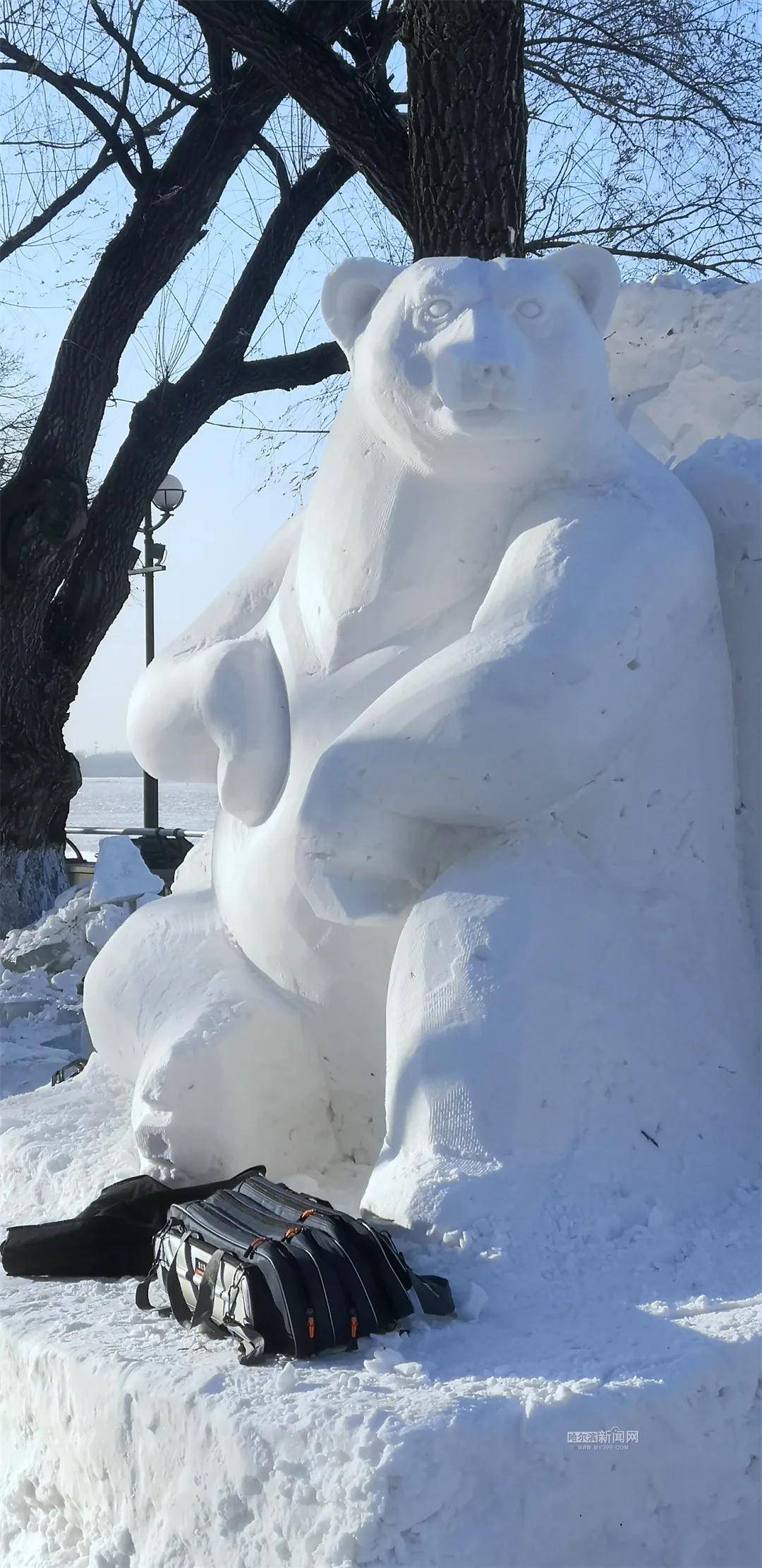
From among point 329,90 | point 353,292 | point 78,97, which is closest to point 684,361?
point 353,292

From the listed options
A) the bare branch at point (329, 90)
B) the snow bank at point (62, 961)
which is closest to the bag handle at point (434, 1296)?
the snow bank at point (62, 961)

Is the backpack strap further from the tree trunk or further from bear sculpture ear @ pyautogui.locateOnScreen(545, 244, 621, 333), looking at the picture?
the tree trunk

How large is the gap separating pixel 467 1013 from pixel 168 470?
24.5 ft

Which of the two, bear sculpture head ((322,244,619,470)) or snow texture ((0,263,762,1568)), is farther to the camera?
bear sculpture head ((322,244,619,470))

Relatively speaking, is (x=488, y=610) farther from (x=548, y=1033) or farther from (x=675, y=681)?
(x=548, y=1033)

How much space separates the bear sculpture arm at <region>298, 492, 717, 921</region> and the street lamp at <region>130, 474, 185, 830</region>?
710 cm

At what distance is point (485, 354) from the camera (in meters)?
1.86

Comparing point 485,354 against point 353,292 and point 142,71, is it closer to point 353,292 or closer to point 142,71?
point 353,292

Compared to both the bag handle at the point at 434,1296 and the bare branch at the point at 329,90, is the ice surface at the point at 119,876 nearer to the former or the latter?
the bare branch at the point at 329,90

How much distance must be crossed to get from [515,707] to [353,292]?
0.77m

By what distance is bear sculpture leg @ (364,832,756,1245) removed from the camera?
166 centimetres

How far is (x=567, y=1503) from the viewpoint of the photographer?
1.29 metres

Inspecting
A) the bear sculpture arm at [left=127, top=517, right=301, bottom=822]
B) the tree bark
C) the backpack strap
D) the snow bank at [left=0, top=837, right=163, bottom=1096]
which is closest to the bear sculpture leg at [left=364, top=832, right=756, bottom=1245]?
the backpack strap

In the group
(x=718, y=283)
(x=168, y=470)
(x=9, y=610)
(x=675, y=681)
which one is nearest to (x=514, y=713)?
(x=675, y=681)
